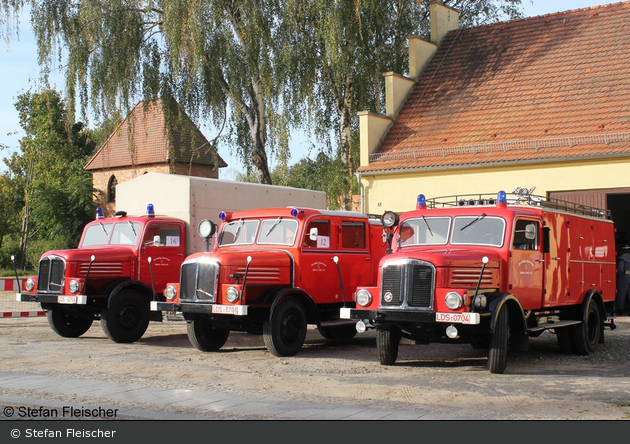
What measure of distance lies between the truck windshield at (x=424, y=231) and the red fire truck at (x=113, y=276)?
5434 mm

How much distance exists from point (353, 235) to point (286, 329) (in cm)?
A: 252

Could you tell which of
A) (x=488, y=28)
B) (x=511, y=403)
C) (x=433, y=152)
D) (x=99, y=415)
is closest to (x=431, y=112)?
(x=433, y=152)

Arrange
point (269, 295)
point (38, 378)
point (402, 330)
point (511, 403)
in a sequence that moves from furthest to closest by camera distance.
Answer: point (269, 295)
point (402, 330)
point (38, 378)
point (511, 403)

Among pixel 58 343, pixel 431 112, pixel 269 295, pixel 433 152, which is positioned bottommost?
pixel 58 343

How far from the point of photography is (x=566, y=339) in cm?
1285

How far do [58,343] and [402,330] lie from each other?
700cm

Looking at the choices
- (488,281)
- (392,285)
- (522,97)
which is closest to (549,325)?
(488,281)

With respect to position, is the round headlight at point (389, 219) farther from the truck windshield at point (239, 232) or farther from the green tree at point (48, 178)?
the green tree at point (48, 178)

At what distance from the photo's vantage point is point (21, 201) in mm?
63469

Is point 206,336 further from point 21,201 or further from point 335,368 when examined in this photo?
A: point 21,201

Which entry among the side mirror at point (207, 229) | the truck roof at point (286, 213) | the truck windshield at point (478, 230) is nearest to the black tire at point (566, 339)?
the truck windshield at point (478, 230)

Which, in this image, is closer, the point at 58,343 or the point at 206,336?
the point at 206,336

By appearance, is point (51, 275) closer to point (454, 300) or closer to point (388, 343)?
point (388, 343)

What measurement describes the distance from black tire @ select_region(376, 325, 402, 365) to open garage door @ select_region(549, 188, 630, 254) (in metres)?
9.85
